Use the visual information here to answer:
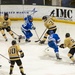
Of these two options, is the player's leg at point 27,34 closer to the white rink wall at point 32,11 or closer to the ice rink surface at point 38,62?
the ice rink surface at point 38,62

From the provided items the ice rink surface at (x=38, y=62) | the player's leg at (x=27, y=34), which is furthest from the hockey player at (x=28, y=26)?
the ice rink surface at (x=38, y=62)

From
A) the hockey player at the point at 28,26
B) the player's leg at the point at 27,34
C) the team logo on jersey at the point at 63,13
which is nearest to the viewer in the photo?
the hockey player at the point at 28,26

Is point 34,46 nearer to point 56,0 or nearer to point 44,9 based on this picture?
point 44,9

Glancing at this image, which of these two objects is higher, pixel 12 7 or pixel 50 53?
pixel 12 7

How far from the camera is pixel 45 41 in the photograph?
11242 mm

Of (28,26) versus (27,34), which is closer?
(28,26)

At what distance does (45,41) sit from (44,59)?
2002mm

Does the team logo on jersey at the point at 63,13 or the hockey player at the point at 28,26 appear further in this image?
the team logo on jersey at the point at 63,13

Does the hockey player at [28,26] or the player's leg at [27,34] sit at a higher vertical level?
the hockey player at [28,26]

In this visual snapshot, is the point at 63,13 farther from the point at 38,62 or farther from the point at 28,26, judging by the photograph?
the point at 38,62

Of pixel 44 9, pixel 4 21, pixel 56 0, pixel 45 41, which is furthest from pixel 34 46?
pixel 56 0

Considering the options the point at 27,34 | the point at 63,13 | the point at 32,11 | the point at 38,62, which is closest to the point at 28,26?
the point at 27,34

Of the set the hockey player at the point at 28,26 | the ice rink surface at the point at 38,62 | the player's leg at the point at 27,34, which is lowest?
the ice rink surface at the point at 38,62

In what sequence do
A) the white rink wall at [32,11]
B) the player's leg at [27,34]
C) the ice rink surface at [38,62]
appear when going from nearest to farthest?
the ice rink surface at [38,62], the player's leg at [27,34], the white rink wall at [32,11]
